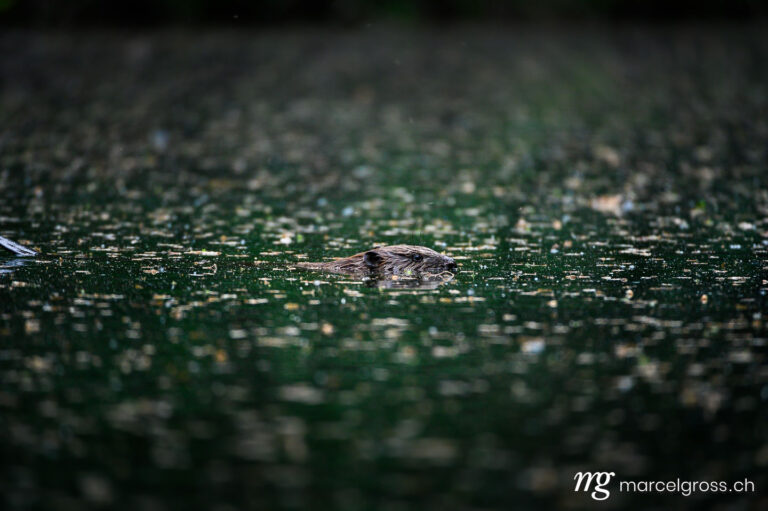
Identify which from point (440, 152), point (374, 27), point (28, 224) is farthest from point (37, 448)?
point (374, 27)

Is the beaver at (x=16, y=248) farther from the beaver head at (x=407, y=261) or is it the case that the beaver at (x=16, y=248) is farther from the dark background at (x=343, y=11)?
the dark background at (x=343, y=11)

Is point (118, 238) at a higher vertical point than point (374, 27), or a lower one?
lower

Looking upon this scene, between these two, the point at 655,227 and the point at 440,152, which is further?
the point at 440,152

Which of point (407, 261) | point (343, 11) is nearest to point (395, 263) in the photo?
point (407, 261)

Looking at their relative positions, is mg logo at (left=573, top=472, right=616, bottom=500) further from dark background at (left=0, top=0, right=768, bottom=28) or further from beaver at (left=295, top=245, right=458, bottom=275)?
dark background at (left=0, top=0, right=768, bottom=28)

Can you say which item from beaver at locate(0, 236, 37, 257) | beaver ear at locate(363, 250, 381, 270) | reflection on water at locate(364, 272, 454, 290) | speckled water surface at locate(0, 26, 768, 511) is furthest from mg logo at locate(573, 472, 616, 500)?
beaver at locate(0, 236, 37, 257)

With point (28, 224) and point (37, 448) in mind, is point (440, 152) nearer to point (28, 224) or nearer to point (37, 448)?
point (28, 224)
